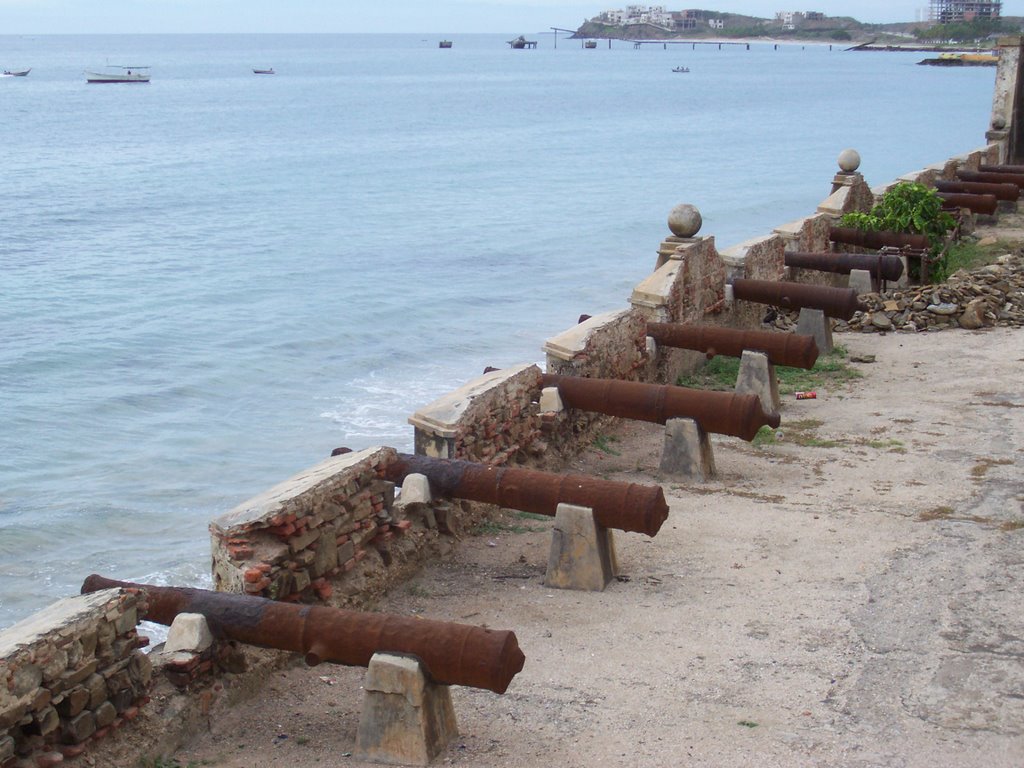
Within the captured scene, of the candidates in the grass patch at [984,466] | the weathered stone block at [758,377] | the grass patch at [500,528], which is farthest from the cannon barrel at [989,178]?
the grass patch at [500,528]

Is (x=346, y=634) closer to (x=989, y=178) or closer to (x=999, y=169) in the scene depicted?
(x=989, y=178)

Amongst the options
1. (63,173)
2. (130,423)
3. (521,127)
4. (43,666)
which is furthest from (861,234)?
(521,127)

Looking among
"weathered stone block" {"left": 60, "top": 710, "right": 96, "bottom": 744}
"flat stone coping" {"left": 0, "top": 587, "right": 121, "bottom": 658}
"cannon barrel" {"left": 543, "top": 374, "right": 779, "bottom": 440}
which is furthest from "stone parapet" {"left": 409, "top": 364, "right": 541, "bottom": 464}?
"weathered stone block" {"left": 60, "top": 710, "right": 96, "bottom": 744}

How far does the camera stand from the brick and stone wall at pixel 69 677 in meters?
5.03

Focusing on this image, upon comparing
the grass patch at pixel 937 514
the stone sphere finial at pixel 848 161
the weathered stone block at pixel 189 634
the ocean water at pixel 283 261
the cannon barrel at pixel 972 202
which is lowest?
the ocean water at pixel 283 261

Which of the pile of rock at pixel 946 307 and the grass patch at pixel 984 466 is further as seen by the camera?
the pile of rock at pixel 946 307

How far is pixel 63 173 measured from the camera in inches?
1928

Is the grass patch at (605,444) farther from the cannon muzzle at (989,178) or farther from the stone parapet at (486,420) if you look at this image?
the cannon muzzle at (989,178)

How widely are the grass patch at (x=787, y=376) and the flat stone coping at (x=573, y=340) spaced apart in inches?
64.5

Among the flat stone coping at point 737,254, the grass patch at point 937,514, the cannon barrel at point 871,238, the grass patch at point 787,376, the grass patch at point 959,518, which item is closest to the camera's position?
the grass patch at point 959,518

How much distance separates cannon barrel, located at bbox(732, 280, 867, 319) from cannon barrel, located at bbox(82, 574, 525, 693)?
7783 mm

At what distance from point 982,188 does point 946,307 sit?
21.4 ft

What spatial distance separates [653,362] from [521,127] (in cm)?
6363

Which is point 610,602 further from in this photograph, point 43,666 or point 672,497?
point 43,666
